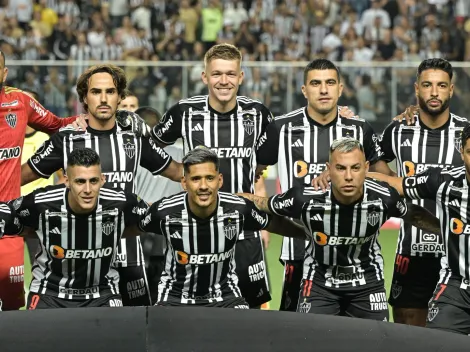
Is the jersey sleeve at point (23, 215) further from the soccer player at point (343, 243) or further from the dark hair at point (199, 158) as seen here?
the soccer player at point (343, 243)

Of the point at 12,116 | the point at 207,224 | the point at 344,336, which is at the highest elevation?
the point at 12,116

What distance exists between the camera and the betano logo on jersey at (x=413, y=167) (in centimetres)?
692

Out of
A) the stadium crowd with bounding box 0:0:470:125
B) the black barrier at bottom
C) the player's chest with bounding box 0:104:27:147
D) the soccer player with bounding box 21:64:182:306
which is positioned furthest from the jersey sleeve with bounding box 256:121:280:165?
the stadium crowd with bounding box 0:0:470:125

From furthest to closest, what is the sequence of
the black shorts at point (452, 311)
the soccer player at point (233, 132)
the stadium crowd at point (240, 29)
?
the stadium crowd at point (240, 29) < the soccer player at point (233, 132) < the black shorts at point (452, 311)

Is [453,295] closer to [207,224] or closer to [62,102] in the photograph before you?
[207,224]

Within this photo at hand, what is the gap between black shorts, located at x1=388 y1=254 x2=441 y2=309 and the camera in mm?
7016

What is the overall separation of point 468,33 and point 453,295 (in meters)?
11.6

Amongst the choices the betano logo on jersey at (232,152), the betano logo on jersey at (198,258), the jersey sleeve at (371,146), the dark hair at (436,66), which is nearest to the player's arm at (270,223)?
the betano logo on jersey at (198,258)

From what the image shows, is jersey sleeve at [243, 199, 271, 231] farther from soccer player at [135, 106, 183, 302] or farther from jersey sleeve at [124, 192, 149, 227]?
soccer player at [135, 106, 183, 302]

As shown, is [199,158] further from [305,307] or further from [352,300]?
[352,300]

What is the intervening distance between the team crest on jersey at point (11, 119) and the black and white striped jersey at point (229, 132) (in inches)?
39.2

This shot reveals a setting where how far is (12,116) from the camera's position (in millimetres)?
6773

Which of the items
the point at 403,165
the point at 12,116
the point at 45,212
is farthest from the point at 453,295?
the point at 12,116

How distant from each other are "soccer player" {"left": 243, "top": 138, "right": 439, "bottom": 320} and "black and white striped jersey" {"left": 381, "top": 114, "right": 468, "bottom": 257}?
1.91ft
